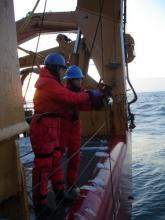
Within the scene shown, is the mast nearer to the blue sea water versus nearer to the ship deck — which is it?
the ship deck

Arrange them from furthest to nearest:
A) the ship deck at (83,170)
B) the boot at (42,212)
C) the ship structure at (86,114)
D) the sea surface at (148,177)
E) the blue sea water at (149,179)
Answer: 1. the blue sea water at (149,179)
2. the sea surface at (148,177)
3. the ship deck at (83,170)
4. the boot at (42,212)
5. the ship structure at (86,114)

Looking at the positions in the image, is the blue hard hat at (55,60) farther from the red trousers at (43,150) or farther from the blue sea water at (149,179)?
the blue sea water at (149,179)

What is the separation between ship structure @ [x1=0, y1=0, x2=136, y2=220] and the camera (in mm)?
1739

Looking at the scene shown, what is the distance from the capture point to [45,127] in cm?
344

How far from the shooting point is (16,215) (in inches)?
75.0

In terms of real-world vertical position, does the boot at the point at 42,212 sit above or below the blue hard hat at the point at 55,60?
below

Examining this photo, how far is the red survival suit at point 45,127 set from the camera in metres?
3.42

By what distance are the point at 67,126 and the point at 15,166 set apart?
2.31 m

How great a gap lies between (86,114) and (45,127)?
15.9 ft

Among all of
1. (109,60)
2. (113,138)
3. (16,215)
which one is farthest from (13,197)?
(109,60)

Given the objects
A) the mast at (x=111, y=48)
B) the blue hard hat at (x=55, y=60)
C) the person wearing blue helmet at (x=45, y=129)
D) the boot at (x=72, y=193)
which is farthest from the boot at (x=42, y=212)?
the mast at (x=111, y=48)

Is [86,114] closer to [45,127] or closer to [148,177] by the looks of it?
[148,177]

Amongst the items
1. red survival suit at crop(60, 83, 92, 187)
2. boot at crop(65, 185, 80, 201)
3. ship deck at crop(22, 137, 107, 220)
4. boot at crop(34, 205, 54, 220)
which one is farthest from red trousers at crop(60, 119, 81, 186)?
boot at crop(34, 205, 54, 220)

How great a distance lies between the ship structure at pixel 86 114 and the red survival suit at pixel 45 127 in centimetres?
34
